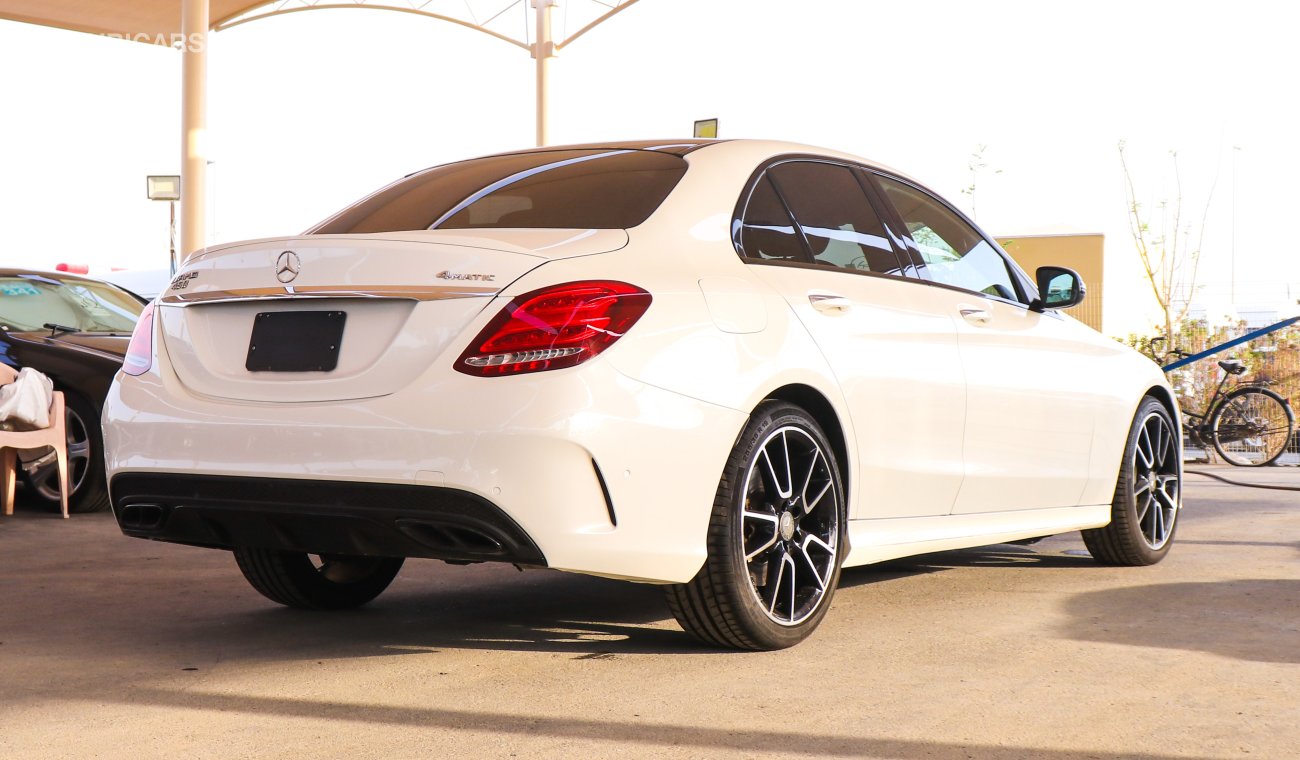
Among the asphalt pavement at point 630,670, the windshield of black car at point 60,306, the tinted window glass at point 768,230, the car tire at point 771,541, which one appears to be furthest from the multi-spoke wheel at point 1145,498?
the windshield of black car at point 60,306

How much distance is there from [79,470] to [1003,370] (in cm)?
601

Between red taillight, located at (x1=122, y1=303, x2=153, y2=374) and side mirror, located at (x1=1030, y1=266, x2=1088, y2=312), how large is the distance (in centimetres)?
344

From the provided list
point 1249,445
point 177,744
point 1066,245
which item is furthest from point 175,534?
point 1066,245

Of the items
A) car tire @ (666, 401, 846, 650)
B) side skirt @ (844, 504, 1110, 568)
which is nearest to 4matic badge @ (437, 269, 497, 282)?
car tire @ (666, 401, 846, 650)

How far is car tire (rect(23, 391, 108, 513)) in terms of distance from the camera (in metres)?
8.95

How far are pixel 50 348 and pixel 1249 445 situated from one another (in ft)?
35.5

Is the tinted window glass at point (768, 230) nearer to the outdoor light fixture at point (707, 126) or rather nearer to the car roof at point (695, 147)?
the car roof at point (695, 147)

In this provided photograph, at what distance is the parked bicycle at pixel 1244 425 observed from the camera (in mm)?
14109

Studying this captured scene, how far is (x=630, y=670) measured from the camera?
4156 mm

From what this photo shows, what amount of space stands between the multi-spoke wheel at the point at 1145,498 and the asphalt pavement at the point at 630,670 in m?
0.13

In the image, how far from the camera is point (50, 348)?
916 centimetres

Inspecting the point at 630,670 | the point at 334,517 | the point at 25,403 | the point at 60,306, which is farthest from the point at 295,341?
the point at 60,306

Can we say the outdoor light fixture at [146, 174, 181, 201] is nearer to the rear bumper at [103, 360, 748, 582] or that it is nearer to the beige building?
the rear bumper at [103, 360, 748, 582]

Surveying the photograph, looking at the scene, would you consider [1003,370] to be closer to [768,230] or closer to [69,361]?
[768,230]
